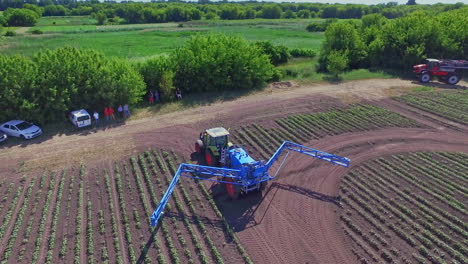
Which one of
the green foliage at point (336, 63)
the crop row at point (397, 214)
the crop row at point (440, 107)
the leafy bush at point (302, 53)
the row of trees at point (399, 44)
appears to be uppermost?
the row of trees at point (399, 44)

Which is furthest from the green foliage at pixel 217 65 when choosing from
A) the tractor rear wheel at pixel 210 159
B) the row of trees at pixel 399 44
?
the tractor rear wheel at pixel 210 159

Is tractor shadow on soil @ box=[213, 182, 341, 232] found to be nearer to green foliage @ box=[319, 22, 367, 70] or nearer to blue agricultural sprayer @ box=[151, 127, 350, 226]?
blue agricultural sprayer @ box=[151, 127, 350, 226]

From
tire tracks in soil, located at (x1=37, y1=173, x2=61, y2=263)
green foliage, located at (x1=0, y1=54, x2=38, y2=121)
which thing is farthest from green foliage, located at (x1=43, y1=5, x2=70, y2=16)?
tire tracks in soil, located at (x1=37, y1=173, x2=61, y2=263)

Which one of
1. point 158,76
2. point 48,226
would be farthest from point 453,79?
point 48,226

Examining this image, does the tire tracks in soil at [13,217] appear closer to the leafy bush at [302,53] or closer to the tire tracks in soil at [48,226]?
the tire tracks in soil at [48,226]

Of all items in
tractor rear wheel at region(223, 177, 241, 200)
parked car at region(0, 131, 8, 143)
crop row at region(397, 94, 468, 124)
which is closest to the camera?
tractor rear wheel at region(223, 177, 241, 200)

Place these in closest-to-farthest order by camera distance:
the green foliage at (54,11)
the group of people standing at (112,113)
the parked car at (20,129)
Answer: the parked car at (20,129), the group of people standing at (112,113), the green foliage at (54,11)

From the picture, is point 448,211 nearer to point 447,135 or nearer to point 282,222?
point 282,222
